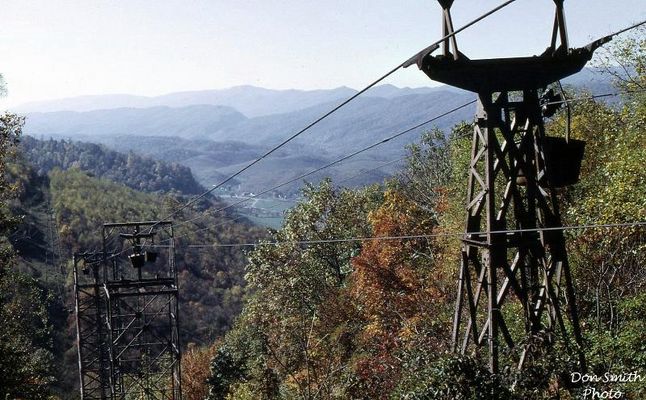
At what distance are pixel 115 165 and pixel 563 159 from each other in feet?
619

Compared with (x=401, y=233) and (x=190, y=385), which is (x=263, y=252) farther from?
(x=190, y=385)

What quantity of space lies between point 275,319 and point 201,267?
190 feet

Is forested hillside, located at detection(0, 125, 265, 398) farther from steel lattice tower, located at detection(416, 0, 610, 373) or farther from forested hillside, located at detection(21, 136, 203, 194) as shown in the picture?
forested hillside, located at detection(21, 136, 203, 194)

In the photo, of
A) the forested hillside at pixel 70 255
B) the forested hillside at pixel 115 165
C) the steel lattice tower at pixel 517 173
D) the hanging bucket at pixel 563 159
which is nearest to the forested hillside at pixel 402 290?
the steel lattice tower at pixel 517 173

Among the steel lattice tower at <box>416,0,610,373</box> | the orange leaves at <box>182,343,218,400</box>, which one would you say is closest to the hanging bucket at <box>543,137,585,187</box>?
the steel lattice tower at <box>416,0,610,373</box>

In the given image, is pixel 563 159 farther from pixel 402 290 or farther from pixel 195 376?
pixel 195 376

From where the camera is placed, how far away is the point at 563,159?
7.59 m

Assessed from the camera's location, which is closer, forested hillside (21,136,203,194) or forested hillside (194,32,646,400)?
forested hillside (194,32,646,400)

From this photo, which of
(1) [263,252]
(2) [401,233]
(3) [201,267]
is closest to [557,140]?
(2) [401,233]

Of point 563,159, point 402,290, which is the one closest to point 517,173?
point 563,159

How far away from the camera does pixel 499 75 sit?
6.94m

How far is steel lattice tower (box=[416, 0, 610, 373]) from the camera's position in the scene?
22.7ft

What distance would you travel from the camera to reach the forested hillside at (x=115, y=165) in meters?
174

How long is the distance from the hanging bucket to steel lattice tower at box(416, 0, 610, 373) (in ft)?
0.04
